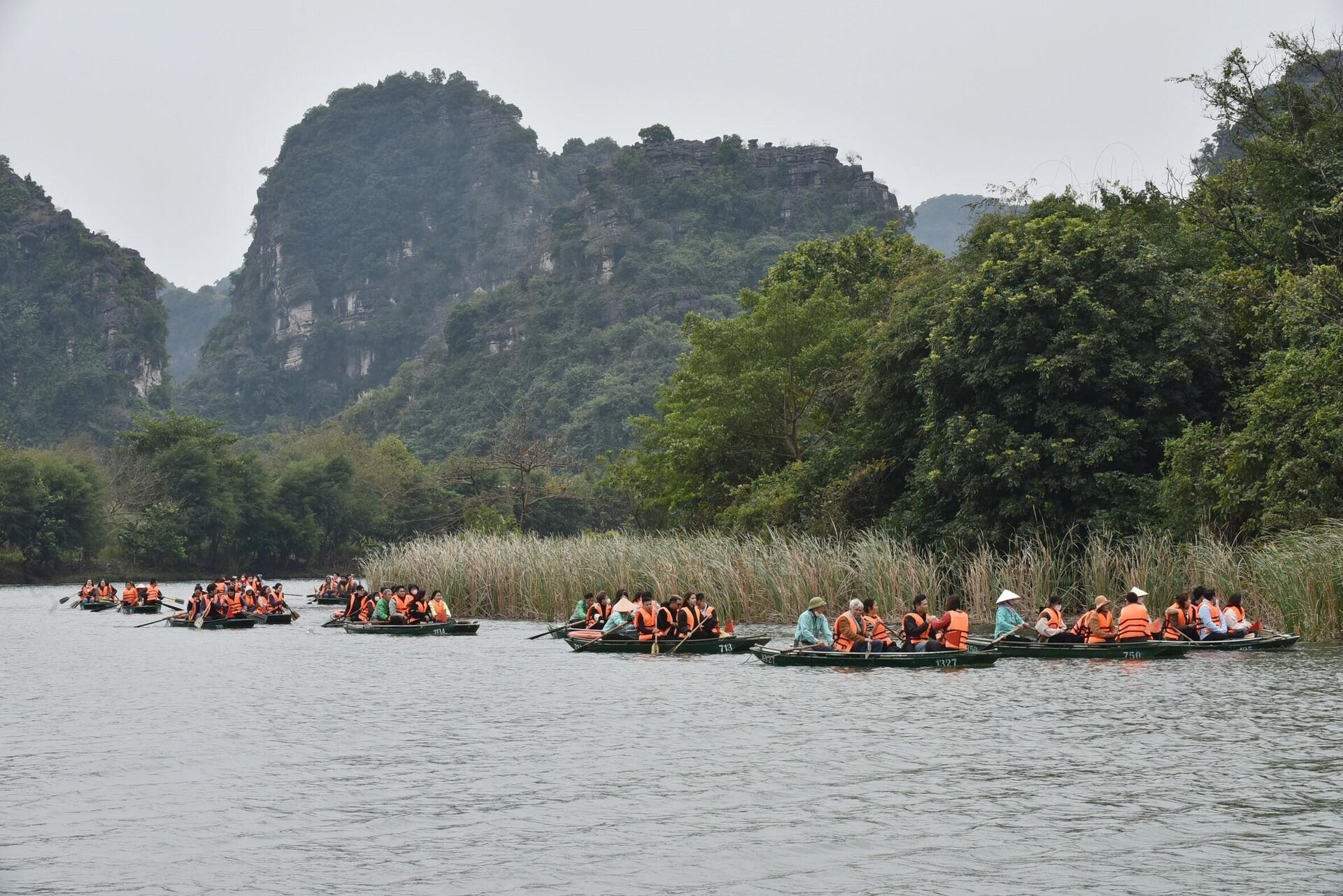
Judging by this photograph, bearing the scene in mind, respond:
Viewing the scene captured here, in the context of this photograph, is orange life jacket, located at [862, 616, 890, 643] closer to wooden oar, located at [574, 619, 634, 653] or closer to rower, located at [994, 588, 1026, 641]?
rower, located at [994, 588, 1026, 641]

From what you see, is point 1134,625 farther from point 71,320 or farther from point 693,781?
point 71,320

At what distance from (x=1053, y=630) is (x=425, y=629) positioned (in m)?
16.5

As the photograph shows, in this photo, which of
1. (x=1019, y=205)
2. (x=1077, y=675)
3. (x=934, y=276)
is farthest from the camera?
(x=1019, y=205)

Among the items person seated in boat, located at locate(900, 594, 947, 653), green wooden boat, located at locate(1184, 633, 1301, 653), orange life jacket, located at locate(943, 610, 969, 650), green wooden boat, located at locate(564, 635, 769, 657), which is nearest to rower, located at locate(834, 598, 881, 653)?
person seated in boat, located at locate(900, 594, 947, 653)

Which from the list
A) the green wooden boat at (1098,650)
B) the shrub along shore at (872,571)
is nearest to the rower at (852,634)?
the green wooden boat at (1098,650)

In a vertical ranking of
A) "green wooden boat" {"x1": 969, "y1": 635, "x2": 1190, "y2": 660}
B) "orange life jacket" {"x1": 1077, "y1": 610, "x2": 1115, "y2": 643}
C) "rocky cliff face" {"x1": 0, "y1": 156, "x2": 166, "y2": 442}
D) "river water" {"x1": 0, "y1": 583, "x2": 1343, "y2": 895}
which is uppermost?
"rocky cliff face" {"x1": 0, "y1": 156, "x2": 166, "y2": 442}

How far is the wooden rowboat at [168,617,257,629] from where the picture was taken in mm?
43344

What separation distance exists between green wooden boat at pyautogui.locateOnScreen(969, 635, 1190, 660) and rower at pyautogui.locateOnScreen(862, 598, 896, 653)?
220cm

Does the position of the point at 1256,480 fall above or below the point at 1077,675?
above

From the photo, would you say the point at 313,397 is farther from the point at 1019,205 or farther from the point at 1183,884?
the point at 1183,884

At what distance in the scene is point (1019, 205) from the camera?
49.0 m

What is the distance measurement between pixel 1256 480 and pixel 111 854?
24.1m

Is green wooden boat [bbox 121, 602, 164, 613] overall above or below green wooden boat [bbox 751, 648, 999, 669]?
above

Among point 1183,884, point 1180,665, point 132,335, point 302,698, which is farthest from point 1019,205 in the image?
point 132,335
